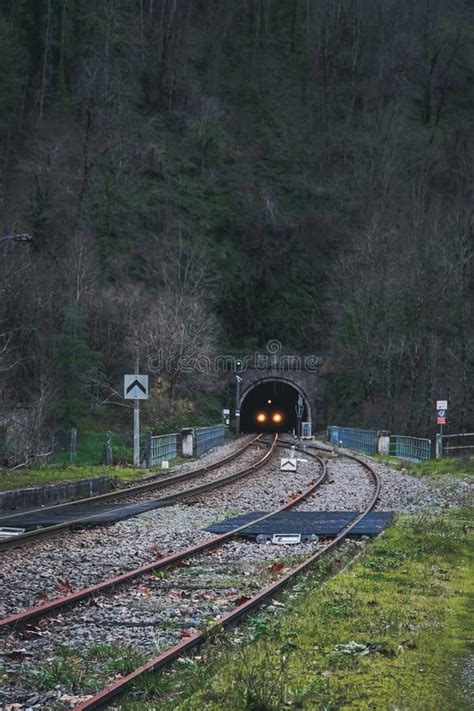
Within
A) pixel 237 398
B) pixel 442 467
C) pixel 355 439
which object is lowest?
pixel 355 439

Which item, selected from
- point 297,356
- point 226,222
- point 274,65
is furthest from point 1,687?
point 274,65

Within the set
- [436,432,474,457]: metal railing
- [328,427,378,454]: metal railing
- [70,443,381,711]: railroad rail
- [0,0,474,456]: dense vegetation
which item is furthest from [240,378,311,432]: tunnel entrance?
[70,443,381,711]: railroad rail

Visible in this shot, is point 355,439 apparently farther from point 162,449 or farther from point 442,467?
point 442,467

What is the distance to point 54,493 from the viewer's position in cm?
1786

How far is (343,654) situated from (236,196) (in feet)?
220

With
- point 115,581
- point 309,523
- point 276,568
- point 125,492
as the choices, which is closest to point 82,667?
point 115,581

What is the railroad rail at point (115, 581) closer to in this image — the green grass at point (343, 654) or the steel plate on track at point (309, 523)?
the steel plate on track at point (309, 523)

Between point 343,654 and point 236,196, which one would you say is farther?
point 236,196

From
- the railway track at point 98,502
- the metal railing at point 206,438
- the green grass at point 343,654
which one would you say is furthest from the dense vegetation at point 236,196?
the green grass at point 343,654

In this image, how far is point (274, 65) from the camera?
9381 cm

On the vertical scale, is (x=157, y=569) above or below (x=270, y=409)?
above

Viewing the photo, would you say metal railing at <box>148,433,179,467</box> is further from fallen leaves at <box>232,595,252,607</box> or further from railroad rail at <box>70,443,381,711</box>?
fallen leaves at <box>232,595,252,607</box>

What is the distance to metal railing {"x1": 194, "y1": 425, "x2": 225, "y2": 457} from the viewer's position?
36669 millimetres

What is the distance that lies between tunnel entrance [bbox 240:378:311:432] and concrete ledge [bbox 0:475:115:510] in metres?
53.5
